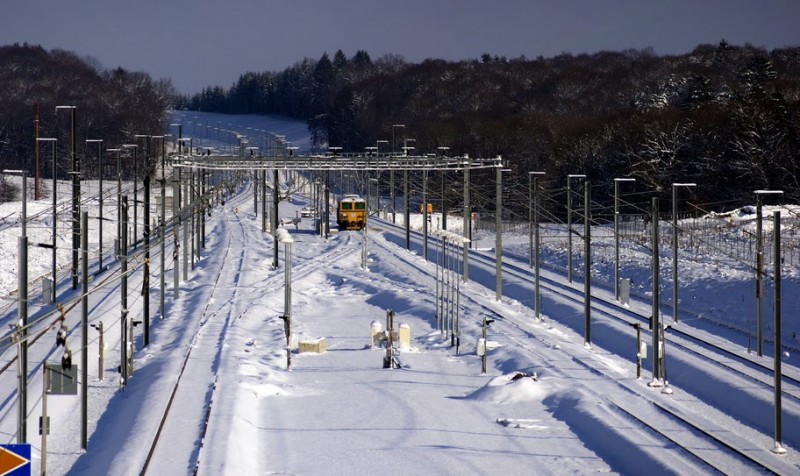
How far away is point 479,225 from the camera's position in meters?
85.4

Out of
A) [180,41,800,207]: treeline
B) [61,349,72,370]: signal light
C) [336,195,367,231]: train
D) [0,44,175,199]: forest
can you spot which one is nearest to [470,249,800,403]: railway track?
[61,349,72,370]: signal light

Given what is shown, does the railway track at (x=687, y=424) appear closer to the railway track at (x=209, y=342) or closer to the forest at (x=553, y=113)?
the railway track at (x=209, y=342)

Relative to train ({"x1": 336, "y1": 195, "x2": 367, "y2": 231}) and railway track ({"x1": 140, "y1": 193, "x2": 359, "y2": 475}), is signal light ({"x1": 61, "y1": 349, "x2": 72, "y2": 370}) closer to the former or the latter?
railway track ({"x1": 140, "y1": 193, "x2": 359, "y2": 475})

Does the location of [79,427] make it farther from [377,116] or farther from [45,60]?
[45,60]

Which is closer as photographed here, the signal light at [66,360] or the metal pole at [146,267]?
the signal light at [66,360]

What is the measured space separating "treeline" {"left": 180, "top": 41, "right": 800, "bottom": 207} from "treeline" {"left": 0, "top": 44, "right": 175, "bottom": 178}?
2948 centimetres

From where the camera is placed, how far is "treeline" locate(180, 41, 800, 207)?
255ft

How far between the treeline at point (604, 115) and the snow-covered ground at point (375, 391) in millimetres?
28496

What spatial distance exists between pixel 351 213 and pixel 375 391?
48.2 m

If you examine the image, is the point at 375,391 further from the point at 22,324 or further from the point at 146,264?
the point at 22,324

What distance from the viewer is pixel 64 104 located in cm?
15562

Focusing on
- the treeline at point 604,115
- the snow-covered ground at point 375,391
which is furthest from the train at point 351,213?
the snow-covered ground at point 375,391

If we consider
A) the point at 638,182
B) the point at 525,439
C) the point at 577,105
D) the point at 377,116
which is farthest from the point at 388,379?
the point at 377,116

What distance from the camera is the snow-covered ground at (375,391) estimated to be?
812 inches
